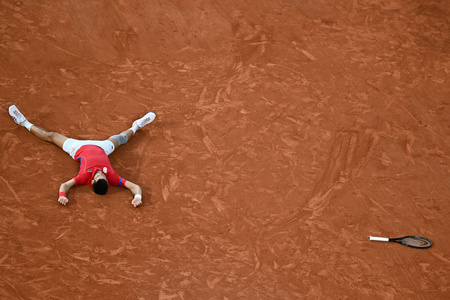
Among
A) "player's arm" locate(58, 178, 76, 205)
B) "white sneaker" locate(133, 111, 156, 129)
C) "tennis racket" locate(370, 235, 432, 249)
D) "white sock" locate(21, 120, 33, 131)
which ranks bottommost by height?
"white sock" locate(21, 120, 33, 131)

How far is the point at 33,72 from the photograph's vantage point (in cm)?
1044

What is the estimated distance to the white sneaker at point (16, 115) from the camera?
900 centimetres

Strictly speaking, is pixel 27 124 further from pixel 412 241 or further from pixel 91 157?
pixel 412 241

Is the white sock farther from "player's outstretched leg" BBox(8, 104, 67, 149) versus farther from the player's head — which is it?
the player's head

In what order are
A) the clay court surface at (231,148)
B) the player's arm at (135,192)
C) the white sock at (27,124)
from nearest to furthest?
the clay court surface at (231,148) < the player's arm at (135,192) < the white sock at (27,124)

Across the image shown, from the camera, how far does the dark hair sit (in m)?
8.07

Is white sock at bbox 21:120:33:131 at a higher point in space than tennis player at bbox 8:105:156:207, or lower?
lower

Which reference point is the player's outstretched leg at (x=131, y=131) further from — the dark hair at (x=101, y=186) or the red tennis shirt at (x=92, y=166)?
the dark hair at (x=101, y=186)

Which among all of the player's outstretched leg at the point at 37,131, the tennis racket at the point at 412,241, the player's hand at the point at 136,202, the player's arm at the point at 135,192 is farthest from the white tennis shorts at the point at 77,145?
the tennis racket at the point at 412,241

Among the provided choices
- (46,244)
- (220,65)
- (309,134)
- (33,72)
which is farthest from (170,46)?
(46,244)

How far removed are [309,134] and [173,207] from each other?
308cm

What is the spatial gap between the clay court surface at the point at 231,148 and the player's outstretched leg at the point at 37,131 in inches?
6.1

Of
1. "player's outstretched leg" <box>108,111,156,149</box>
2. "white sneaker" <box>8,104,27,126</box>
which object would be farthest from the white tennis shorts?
"white sneaker" <box>8,104,27,126</box>

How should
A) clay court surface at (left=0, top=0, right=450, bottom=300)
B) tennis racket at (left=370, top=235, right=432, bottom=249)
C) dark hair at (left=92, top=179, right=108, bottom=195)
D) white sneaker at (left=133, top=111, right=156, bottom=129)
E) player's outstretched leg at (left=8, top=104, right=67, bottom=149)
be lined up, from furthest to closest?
white sneaker at (left=133, top=111, right=156, bottom=129) → player's outstretched leg at (left=8, top=104, right=67, bottom=149) → tennis racket at (left=370, top=235, right=432, bottom=249) → dark hair at (left=92, top=179, right=108, bottom=195) → clay court surface at (left=0, top=0, right=450, bottom=300)
